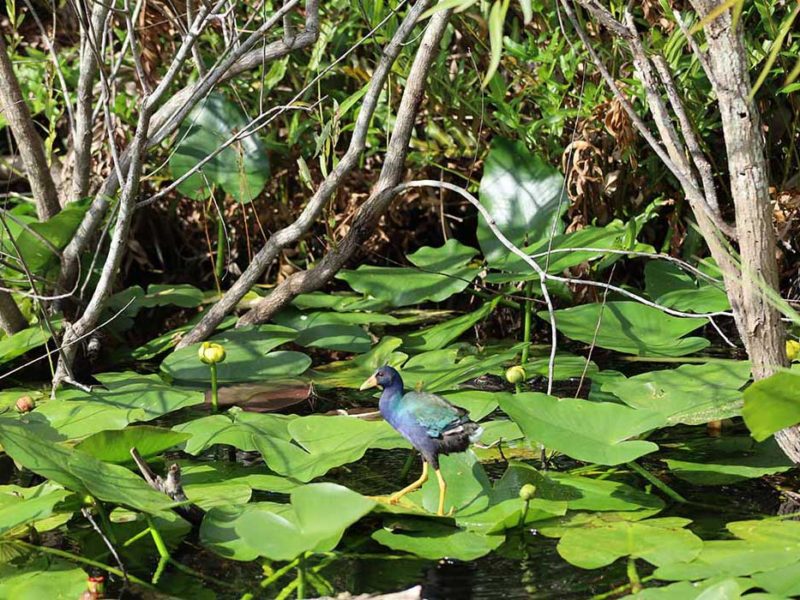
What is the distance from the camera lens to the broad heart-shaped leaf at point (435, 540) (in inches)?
83.8

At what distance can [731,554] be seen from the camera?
2.01 m

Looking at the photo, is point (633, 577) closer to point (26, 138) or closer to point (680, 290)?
point (680, 290)

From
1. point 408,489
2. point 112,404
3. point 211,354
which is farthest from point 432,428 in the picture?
point 112,404

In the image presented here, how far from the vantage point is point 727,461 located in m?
2.53

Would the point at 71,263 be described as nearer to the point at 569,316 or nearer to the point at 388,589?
the point at 569,316

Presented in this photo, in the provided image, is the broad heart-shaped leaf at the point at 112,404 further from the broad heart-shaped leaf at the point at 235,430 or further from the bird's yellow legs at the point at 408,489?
the bird's yellow legs at the point at 408,489

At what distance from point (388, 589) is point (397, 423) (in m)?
0.45

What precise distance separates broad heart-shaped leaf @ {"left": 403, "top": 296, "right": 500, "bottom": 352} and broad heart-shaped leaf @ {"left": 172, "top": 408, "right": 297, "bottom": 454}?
2.60 ft

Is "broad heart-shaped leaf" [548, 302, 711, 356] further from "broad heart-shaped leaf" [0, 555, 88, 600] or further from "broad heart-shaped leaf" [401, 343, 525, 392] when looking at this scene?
"broad heart-shaped leaf" [0, 555, 88, 600]

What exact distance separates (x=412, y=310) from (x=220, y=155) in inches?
32.6

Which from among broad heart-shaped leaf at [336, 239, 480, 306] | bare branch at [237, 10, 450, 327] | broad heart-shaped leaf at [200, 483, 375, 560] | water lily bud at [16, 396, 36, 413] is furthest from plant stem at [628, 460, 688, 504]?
water lily bud at [16, 396, 36, 413]

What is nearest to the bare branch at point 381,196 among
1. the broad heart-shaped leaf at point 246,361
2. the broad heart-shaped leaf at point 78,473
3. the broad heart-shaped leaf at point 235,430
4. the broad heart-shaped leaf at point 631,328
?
the broad heart-shaped leaf at point 246,361

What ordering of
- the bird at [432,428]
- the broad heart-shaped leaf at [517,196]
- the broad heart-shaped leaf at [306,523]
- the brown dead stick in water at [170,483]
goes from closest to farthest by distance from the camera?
1. the broad heart-shaped leaf at [306,523]
2. the brown dead stick in water at [170,483]
3. the bird at [432,428]
4. the broad heart-shaped leaf at [517,196]

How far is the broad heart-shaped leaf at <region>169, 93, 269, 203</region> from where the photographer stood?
3.81 metres
